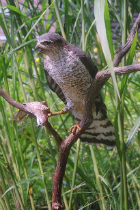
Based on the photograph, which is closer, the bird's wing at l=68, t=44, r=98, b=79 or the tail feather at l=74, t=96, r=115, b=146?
the bird's wing at l=68, t=44, r=98, b=79

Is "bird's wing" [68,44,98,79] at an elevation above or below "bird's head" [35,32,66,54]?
below

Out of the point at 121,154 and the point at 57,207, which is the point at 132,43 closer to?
the point at 121,154

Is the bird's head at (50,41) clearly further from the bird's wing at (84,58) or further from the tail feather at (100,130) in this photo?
the tail feather at (100,130)

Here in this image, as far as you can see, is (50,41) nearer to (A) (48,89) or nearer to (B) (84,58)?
(B) (84,58)

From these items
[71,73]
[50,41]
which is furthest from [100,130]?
[50,41]

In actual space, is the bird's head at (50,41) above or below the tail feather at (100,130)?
above

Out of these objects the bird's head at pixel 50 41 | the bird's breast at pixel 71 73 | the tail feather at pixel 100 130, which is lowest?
the tail feather at pixel 100 130

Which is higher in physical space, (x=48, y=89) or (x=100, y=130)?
(x=48, y=89)

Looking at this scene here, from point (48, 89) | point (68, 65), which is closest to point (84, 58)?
point (68, 65)

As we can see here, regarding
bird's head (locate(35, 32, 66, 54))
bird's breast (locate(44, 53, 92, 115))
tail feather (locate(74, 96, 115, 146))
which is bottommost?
tail feather (locate(74, 96, 115, 146))

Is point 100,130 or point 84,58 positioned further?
point 100,130

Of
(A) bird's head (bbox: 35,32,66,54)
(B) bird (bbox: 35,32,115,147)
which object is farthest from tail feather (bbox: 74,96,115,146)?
(A) bird's head (bbox: 35,32,66,54)

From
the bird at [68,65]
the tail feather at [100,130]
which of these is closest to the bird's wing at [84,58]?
the bird at [68,65]

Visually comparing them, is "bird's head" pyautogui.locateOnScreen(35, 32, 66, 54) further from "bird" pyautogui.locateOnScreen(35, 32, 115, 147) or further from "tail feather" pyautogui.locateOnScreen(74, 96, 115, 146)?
"tail feather" pyautogui.locateOnScreen(74, 96, 115, 146)
